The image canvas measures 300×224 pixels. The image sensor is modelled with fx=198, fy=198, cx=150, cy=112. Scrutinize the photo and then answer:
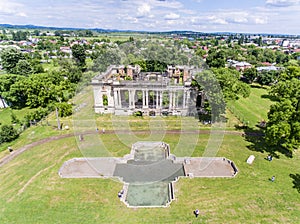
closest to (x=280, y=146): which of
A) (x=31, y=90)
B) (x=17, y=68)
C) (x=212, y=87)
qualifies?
(x=212, y=87)

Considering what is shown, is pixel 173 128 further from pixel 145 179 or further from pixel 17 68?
pixel 17 68

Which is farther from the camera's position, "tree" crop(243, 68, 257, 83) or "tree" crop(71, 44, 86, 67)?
"tree" crop(71, 44, 86, 67)

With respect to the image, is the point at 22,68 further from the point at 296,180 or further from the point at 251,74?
the point at 251,74

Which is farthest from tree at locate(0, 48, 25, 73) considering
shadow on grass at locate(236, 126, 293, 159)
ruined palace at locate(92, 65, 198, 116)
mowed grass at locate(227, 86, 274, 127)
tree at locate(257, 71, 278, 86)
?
tree at locate(257, 71, 278, 86)

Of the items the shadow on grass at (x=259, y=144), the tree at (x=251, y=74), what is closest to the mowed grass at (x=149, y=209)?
the shadow on grass at (x=259, y=144)

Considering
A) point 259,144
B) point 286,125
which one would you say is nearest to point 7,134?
point 259,144

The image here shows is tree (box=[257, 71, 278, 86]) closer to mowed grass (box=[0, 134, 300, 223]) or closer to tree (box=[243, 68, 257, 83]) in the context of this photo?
tree (box=[243, 68, 257, 83])

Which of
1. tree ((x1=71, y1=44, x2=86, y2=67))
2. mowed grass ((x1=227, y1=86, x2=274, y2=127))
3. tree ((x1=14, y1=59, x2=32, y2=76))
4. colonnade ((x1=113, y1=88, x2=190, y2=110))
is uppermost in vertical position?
tree ((x1=71, y1=44, x2=86, y2=67))
